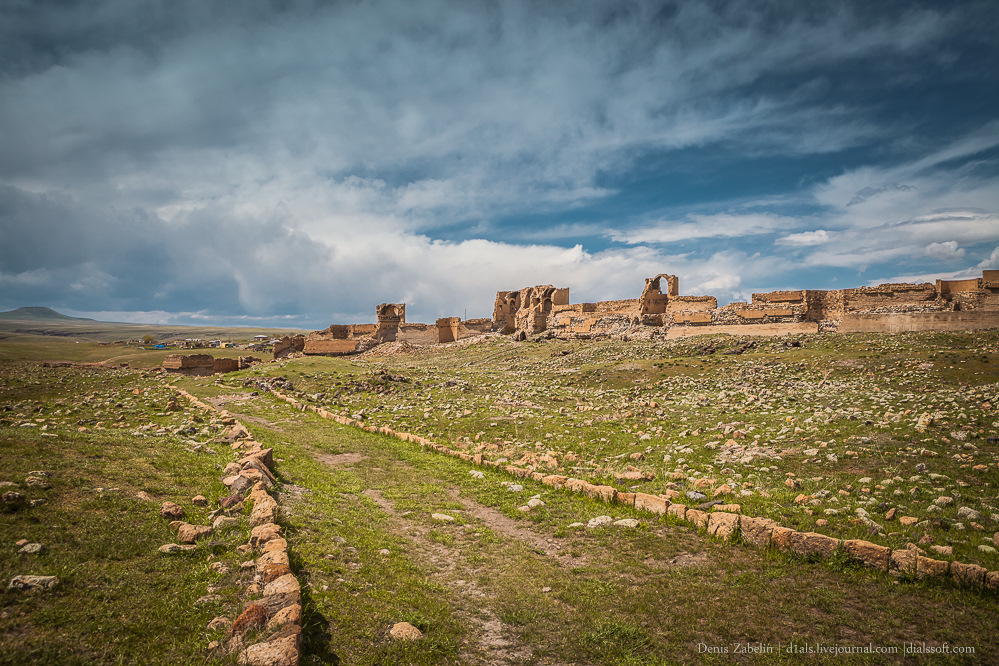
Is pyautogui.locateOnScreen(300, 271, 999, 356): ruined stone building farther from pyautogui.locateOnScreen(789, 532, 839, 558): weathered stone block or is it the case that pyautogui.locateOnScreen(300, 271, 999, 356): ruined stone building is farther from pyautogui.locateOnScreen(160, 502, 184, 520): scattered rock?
pyautogui.locateOnScreen(160, 502, 184, 520): scattered rock

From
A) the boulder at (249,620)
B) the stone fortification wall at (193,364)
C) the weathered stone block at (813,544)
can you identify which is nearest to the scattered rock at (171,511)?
the boulder at (249,620)

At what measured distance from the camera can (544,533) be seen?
26.6 ft

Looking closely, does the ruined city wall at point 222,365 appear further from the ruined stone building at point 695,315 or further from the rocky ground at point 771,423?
the rocky ground at point 771,423

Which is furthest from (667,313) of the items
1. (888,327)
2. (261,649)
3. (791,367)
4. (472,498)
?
(261,649)

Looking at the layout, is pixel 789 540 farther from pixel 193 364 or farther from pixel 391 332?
pixel 391 332

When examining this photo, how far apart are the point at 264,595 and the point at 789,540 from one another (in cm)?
740

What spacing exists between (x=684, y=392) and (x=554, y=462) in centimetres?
1116

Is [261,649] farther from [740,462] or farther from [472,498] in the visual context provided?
[740,462]

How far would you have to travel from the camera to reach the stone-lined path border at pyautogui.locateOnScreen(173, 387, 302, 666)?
400cm

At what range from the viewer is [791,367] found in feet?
72.5

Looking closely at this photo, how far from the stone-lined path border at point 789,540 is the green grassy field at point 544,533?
18 cm

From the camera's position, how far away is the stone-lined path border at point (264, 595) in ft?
13.1

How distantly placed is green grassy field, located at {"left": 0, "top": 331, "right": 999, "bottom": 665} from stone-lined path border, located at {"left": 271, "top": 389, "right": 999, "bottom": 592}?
177 mm

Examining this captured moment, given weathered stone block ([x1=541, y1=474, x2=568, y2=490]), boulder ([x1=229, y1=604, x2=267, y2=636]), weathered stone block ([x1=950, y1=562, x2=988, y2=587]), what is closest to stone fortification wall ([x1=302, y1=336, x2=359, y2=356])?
weathered stone block ([x1=541, y1=474, x2=568, y2=490])
